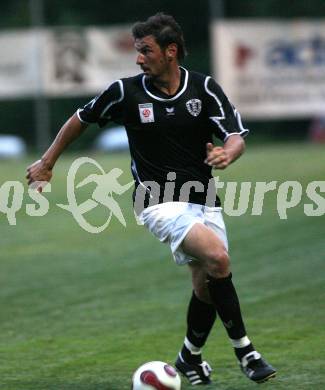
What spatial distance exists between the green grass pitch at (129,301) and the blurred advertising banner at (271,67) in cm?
1287

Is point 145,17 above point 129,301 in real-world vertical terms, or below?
above

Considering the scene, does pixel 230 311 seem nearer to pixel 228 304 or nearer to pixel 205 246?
pixel 228 304

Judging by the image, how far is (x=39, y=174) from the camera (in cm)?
664

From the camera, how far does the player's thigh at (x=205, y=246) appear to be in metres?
6.15

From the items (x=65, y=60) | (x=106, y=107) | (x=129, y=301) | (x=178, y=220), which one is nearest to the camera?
(x=178, y=220)

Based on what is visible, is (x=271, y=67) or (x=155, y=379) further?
(x=271, y=67)

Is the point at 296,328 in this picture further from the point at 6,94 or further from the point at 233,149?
the point at 6,94

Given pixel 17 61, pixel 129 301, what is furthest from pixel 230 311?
pixel 17 61

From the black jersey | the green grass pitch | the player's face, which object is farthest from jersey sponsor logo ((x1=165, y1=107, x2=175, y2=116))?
the green grass pitch

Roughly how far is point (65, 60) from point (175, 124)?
76.6 ft

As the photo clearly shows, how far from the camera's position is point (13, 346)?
26.2ft

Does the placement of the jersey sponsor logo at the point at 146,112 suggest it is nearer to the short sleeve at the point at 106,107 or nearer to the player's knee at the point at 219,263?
the short sleeve at the point at 106,107

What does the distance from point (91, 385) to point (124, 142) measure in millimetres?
24922

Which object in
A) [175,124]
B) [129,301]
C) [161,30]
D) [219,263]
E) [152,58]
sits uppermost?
[161,30]
